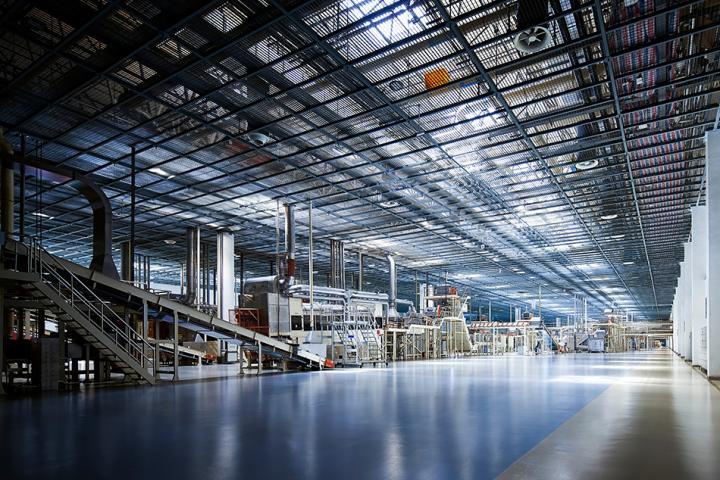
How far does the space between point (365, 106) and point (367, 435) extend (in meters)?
13.0

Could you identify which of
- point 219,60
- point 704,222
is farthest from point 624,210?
point 219,60

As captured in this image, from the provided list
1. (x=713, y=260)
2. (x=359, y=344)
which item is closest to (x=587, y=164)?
(x=713, y=260)

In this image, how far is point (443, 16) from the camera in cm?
1353

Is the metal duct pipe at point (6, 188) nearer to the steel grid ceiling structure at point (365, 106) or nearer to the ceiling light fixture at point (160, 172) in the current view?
the steel grid ceiling structure at point (365, 106)

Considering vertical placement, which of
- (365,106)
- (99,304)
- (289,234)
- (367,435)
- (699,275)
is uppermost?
(365,106)

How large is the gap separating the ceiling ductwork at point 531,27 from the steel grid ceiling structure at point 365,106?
0.77 feet

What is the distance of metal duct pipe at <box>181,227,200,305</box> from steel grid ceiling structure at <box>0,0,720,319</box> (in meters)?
1.82

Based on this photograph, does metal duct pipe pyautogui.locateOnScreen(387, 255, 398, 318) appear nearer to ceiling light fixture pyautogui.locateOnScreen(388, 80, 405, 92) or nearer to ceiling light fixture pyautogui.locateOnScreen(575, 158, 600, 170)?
ceiling light fixture pyautogui.locateOnScreen(575, 158, 600, 170)

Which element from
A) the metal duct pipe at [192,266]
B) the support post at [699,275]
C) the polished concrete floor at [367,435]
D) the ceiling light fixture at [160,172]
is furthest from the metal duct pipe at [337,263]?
the polished concrete floor at [367,435]

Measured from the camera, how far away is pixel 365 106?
1855 centimetres

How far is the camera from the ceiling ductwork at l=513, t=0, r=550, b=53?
13484mm

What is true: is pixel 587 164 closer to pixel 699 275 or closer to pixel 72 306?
pixel 699 275


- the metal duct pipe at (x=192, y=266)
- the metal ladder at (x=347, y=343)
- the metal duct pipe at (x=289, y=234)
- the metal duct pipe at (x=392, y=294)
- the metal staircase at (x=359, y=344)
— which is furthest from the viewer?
the metal duct pipe at (x=392, y=294)

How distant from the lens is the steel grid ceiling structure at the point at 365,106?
13.8 metres
